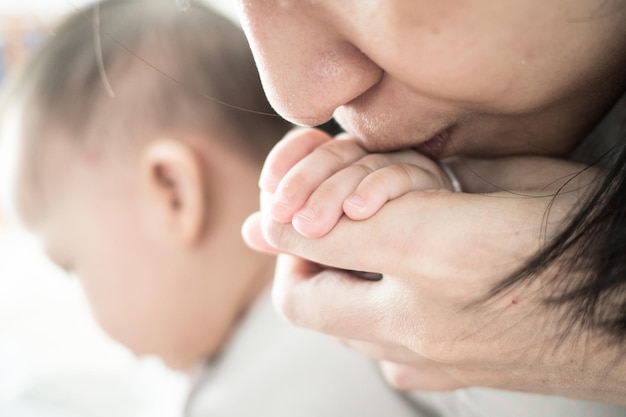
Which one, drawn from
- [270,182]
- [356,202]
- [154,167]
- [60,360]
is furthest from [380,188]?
[60,360]

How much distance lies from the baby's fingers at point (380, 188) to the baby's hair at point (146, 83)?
0.56 m

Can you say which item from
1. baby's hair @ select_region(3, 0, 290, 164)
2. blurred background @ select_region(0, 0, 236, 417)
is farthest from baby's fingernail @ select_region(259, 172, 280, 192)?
blurred background @ select_region(0, 0, 236, 417)

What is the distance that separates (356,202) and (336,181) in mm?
35

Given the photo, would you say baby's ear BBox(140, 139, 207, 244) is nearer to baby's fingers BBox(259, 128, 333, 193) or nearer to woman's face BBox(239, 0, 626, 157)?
baby's fingers BBox(259, 128, 333, 193)

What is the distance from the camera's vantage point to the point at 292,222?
1.90 ft

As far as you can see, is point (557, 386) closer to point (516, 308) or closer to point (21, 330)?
point (516, 308)

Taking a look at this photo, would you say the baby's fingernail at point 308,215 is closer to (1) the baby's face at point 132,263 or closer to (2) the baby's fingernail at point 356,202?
(2) the baby's fingernail at point 356,202

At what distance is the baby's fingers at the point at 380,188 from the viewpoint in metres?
0.56

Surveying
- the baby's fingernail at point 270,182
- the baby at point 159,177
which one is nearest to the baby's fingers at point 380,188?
the baby's fingernail at point 270,182

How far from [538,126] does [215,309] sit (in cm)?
69

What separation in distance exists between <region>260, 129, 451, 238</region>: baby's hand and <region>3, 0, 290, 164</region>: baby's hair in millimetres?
464

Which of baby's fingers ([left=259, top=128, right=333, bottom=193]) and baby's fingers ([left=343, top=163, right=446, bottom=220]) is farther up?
baby's fingers ([left=343, top=163, right=446, bottom=220])

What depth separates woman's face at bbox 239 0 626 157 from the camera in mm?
473

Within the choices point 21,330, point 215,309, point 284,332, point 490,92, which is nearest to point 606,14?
point 490,92
